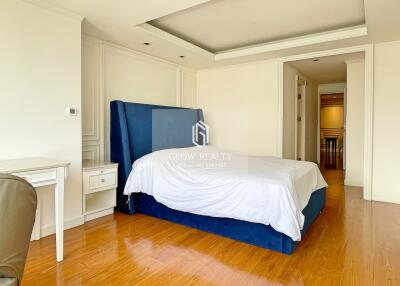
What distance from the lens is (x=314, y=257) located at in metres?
2.24

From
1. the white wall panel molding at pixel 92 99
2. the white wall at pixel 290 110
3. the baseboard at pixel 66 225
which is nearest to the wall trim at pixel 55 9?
the white wall panel molding at pixel 92 99

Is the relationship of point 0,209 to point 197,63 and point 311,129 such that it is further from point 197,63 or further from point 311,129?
point 311,129

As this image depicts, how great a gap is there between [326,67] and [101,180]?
4.86 meters

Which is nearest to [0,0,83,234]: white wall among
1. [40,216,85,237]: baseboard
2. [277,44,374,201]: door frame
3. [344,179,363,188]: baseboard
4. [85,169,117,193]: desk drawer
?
[40,216,85,237]: baseboard

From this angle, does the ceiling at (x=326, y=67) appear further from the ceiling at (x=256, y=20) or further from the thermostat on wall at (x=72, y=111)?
the thermostat on wall at (x=72, y=111)

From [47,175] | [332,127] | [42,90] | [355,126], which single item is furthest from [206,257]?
[332,127]

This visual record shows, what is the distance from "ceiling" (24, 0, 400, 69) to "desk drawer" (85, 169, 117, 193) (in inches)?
70.6

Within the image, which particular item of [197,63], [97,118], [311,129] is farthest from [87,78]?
[311,129]

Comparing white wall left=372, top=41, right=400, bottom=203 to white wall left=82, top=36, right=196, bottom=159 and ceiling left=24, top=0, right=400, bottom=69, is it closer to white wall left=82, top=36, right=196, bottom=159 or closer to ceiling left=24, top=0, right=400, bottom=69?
ceiling left=24, top=0, right=400, bottom=69

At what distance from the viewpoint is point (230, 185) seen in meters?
2.50

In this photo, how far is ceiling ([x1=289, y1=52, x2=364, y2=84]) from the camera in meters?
4.60

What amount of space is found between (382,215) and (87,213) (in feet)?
12.1

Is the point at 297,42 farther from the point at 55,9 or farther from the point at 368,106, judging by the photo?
the point at 55,9

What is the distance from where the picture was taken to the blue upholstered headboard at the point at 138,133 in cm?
340
